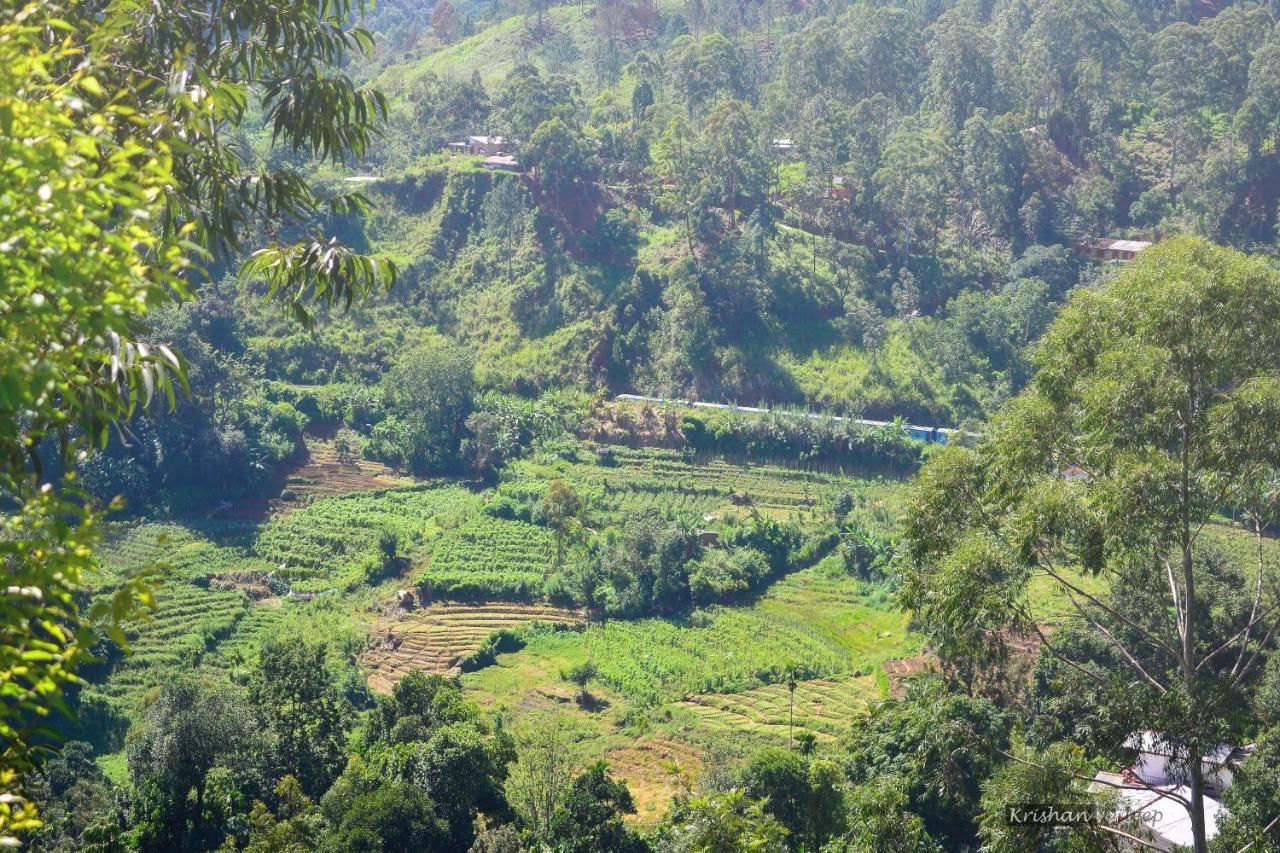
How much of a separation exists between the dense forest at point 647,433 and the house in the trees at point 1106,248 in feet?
0.60

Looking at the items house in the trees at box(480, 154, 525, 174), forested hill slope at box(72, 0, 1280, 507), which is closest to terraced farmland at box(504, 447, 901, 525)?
forested hill slope at box(72, 0, 1280, 507)

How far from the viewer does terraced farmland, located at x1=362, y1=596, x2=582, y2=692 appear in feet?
74.0

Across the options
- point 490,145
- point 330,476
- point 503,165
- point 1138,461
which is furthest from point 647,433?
point 1138,461

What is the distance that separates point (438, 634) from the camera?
77.9 ft

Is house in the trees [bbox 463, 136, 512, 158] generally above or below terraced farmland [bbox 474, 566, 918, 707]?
above

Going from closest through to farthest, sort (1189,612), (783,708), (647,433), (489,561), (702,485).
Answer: (1189,612) < (783,708) < (489,561) < (702,485) < (647,433)

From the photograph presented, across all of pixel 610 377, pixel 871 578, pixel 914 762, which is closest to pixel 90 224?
pixel 914 762

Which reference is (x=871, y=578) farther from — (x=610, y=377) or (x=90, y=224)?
(x=90, y=224)

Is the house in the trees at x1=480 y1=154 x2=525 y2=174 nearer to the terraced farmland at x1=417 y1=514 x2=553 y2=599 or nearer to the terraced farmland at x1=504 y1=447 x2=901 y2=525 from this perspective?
the terraced farmland at x1=504 y1=447 x2=901 y2=525

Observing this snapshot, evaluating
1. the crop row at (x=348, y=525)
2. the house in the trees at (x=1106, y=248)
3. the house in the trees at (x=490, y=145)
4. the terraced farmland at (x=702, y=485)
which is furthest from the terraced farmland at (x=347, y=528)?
the house in the trees at (x=1106, y=248)

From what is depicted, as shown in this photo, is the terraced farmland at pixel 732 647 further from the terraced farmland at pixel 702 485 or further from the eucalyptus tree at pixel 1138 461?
the eucalyptus tree at pixel 1138 461

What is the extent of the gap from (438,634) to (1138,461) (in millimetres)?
18108

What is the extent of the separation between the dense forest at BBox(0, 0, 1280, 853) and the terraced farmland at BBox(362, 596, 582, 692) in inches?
4.9

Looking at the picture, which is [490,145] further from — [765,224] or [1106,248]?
[1106,248]
